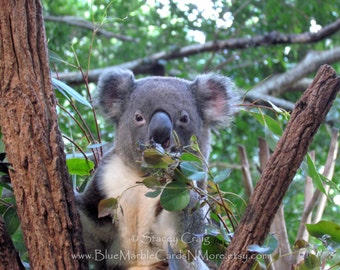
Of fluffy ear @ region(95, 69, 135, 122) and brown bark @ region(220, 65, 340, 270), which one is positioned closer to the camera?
brown bark @ region(220, 65, 340, 270)

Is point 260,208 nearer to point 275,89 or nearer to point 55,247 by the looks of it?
point 55,247

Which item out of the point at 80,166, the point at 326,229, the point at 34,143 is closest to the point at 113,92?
the point at 80,166

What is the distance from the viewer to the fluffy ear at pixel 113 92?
339 cm

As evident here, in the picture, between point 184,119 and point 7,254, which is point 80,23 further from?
point 7,254

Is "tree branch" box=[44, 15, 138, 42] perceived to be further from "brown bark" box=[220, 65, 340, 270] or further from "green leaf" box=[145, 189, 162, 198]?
"brown bark" box=[220, 65, 340, 270]

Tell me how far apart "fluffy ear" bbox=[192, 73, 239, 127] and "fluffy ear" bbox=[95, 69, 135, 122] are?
391mm

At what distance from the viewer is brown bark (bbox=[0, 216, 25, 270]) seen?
89.4 inches

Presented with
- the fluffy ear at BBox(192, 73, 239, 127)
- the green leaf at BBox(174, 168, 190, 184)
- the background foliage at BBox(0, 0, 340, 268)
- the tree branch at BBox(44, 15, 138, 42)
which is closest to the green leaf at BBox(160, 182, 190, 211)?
the green leaf at BBox(174, 168, 190, 184)

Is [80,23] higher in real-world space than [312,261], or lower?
higher

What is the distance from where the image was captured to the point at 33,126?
2.28 m

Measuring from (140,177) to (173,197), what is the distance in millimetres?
756

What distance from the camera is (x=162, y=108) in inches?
120

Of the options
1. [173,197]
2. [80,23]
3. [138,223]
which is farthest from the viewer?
[80,23]

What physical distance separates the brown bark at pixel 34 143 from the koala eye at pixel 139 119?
77cm
